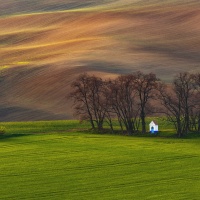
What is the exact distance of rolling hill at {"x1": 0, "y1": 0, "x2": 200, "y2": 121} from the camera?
7794cm

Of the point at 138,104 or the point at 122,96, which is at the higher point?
the point at 122,96

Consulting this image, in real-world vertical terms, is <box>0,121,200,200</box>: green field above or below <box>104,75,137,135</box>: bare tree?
below

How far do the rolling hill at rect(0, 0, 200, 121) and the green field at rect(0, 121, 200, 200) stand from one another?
21823 mm

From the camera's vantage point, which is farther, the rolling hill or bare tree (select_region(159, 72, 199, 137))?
the rolling hill

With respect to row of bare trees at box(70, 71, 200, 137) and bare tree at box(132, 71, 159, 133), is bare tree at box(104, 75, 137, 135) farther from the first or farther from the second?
bare tree at box(132, 71, 159, 133)

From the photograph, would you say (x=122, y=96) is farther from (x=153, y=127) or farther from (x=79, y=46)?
(x=79, y=46)

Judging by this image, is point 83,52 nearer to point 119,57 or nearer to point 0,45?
point 119,57

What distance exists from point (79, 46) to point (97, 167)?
63592mm

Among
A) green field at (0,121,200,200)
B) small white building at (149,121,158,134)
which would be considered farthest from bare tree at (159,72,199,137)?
green field at (0,121,200,200)

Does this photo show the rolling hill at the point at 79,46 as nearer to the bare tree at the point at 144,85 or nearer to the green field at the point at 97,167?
the bare tree at the point at 144,85

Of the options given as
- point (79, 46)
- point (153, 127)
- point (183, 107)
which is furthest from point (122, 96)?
point (79, 46)

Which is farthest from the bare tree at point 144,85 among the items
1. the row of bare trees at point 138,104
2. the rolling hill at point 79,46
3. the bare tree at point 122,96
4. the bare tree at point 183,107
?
the rolling hill at point 79,46

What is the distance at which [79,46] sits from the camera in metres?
98.0

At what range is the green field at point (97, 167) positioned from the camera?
94.7 feet
